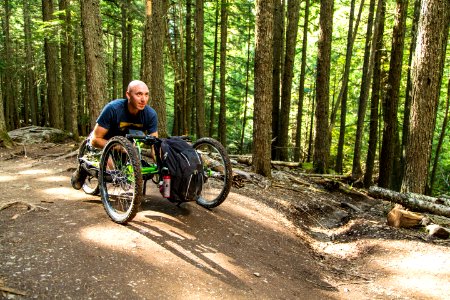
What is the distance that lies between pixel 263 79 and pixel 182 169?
15.6 feet

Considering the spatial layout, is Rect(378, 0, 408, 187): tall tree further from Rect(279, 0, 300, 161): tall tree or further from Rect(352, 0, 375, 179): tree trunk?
Rect(279, 0, 300, 161): tall tree

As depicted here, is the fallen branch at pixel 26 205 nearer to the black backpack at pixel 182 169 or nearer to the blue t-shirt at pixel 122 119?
the blue t-shirt at pixel 122 119

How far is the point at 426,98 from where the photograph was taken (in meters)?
8.14

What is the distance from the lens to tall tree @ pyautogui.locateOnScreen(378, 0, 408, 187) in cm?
1267

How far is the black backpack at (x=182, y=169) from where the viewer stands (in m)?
4.70

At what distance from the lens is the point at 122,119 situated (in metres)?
5.35

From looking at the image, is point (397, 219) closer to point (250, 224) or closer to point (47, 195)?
point (250, 224)

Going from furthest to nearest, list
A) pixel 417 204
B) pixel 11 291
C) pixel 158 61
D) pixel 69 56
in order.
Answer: pixel 69 56 < pixel 158 61 < pixel 417 204 < pixel 11 291

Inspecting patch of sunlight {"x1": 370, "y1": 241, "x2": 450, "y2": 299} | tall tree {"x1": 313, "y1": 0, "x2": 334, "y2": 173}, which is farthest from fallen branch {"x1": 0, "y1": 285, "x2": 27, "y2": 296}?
tall tree {"x1": 313, "y1": 0, "x2": 334, "y2": 173}

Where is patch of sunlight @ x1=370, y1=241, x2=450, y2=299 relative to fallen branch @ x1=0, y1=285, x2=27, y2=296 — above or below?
below

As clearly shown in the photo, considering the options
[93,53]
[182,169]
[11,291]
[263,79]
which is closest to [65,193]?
[182,169]

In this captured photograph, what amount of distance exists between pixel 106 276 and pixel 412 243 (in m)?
5.25

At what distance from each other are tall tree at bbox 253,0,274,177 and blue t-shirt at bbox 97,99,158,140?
155 inches

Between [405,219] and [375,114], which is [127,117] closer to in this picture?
[405,219]
